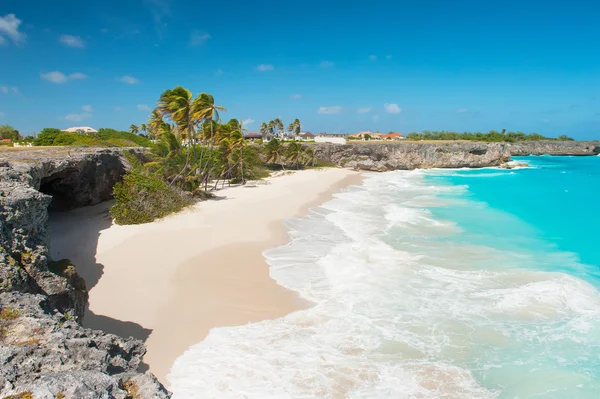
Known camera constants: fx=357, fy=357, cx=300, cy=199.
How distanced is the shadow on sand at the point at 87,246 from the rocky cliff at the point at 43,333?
121cm

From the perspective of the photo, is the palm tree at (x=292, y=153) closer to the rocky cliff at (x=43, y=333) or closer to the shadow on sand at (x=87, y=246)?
the shadow on sand at (x=87, y=246)

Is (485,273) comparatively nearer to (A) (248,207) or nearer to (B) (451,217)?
(B) (451,217)

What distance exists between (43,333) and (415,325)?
302 inches

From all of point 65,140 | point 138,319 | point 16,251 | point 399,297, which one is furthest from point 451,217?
point 65,140

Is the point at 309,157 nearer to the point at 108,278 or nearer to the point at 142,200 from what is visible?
the point at 142,200

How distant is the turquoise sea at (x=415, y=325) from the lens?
21.8ft

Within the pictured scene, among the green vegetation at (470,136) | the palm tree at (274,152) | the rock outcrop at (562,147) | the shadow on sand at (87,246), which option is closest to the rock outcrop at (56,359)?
the shadow on sand at (87,246)

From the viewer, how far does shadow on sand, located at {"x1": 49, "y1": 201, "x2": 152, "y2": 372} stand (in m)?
7.80

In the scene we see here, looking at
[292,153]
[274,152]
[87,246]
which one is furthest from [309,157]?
[87,246]

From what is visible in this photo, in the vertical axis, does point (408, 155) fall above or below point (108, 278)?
above

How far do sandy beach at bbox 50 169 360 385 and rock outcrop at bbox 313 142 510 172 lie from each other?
4968 cm

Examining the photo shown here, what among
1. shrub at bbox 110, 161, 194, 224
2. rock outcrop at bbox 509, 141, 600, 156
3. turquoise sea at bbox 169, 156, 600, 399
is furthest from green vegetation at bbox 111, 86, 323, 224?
rock outcrop at bbox 509, 141, 600, 156

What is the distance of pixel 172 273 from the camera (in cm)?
1124

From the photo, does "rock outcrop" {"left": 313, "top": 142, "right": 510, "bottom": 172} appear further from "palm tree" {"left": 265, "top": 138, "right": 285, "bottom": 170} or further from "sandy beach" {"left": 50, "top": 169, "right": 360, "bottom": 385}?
"sandy beach" {"left": 50, "top": 169, "right": 360, "bottom": 385}
